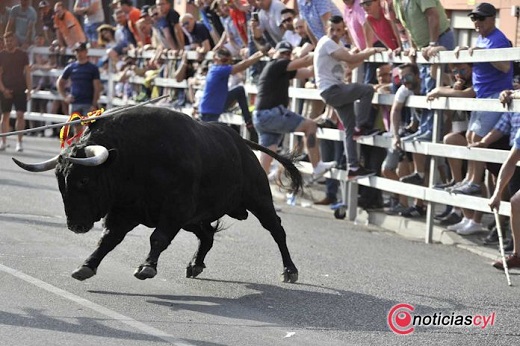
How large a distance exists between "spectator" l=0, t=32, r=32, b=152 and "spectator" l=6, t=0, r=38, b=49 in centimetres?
34

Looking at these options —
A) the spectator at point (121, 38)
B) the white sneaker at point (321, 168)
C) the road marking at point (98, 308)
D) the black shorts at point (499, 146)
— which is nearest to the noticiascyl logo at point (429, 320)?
the road marking at point (98, 308)

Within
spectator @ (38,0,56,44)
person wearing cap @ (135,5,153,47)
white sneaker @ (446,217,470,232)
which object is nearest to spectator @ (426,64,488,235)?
white sneaker @ (446,217,470,232)

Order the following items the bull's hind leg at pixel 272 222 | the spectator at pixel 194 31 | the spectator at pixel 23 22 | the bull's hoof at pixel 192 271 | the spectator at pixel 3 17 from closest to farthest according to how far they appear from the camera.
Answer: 1. the bull's hoof at pixel 192 271
2. the bull's hind leg at pixel 272 222
3. the spectator at pixel 194 31
4. the spectator at pixel 3 17
5. the spectator at pixel 23 22

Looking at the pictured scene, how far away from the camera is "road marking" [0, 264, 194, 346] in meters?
7.11

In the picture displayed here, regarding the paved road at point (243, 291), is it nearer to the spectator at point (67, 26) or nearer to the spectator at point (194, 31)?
the spectator at point (194, 31)

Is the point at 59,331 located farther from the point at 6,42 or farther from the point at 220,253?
the point at 6,42

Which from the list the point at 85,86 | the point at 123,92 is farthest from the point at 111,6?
the point at 85,86

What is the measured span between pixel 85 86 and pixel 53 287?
11.6 m

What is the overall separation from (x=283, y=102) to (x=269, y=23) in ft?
5.82

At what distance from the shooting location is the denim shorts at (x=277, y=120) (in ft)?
48.1

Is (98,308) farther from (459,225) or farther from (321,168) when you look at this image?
(321,168)

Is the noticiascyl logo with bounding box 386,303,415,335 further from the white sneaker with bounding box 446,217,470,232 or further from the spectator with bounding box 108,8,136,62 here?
the spectator with bounding box 108,8,136,62

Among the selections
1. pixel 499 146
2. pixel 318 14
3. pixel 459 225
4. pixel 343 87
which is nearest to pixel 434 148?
pixel 459 225

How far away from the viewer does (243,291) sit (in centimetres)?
897
